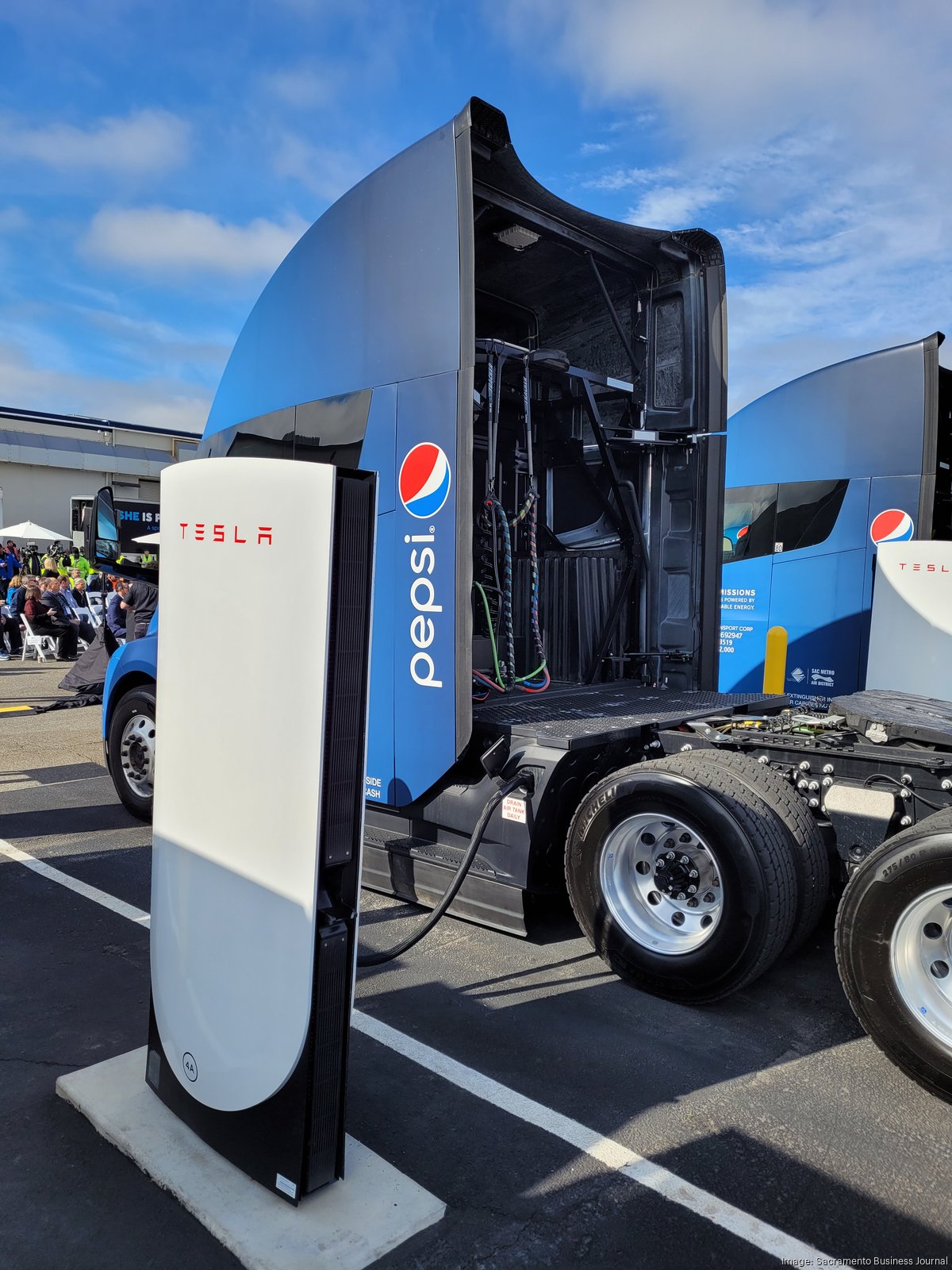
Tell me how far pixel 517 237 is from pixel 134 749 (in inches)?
160

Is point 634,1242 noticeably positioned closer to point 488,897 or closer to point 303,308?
point 488,897

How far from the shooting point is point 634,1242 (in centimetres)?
228

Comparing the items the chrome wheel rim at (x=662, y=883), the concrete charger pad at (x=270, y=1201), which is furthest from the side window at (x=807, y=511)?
the concrete charger pad at (x=270, y=1201)

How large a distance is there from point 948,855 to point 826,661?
5.20 metres

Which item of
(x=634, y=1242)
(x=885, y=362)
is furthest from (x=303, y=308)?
(x=885, y=362)

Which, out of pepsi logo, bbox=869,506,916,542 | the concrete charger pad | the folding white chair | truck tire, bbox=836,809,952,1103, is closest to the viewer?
the concrete charger pad

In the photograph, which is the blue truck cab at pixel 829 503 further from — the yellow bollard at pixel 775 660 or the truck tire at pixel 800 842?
the truck tire at pixel 800 842

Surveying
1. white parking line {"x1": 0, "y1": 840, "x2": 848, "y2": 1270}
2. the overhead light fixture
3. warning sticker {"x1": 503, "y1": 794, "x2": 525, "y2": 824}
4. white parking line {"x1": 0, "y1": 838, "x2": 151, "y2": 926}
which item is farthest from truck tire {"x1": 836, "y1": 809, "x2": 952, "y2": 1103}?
the overhead light fixture

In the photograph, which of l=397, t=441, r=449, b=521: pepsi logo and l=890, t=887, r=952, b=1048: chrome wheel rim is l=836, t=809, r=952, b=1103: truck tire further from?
l=397, t=441, r=449, b=521: pepsi logo

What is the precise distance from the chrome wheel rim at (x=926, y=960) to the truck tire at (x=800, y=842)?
1.60ft

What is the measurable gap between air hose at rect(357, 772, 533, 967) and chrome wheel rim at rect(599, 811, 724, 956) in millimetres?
496

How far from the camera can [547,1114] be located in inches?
112

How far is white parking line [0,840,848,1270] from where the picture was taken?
2.28 m

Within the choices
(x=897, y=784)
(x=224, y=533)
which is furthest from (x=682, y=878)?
(x=224, y=533)
